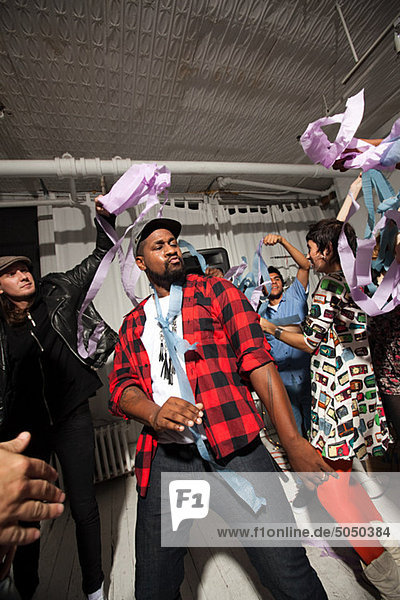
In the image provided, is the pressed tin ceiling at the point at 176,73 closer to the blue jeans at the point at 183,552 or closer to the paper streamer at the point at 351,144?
the paper streamer at the point at 351,144

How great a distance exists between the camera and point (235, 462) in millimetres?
932

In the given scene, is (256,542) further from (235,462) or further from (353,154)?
(353,154)

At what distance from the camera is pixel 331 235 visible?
4.53ft

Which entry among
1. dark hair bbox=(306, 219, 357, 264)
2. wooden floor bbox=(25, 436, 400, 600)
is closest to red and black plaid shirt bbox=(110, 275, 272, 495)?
dark hair bbox=(306, 219, 357, 264)

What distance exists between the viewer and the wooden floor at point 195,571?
139cm

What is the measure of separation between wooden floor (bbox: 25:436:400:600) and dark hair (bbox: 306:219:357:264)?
1.59m

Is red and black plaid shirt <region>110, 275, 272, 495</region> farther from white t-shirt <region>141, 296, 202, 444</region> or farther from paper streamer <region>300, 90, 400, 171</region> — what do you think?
paper streamer <region>300, 90, 400, 171</region>

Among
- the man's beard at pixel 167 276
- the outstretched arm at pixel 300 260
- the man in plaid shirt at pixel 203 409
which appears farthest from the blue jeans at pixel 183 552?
the outstretched arm at pixel 300 260

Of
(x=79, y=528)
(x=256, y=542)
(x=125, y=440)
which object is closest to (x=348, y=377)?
(x=256, y=542)

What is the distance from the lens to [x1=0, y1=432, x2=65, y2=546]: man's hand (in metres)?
0.47

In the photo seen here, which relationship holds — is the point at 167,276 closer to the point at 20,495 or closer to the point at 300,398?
the point at 20,495

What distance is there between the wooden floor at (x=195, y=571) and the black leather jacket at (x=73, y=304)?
119cm

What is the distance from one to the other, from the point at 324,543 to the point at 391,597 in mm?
492

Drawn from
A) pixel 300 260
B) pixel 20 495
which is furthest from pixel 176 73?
pixel 20 495
